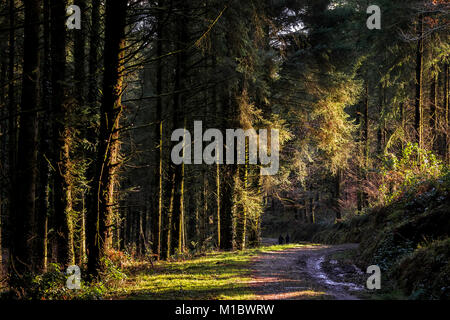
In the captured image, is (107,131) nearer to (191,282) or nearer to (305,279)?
(191,282)

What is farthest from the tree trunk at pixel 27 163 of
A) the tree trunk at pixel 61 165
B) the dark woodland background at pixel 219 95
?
the tree trunk at pixel 61 165

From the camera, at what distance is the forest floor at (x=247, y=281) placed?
6.36 meters

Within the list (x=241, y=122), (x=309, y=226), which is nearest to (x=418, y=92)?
(x=241, y=122)

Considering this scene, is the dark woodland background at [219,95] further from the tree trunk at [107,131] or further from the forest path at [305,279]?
the forest path at [305,279]

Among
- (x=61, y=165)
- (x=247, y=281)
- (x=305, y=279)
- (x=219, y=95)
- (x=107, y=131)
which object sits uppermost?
(x=219, y=95)

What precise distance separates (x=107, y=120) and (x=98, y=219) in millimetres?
1963

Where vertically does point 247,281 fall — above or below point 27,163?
below

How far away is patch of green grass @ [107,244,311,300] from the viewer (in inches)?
244

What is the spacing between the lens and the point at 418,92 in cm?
1591

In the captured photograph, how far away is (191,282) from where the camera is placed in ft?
24.3

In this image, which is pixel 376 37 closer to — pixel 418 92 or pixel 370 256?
pixel 418 92

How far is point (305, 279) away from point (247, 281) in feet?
5.33

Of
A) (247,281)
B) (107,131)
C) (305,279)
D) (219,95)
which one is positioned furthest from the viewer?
(219,95)

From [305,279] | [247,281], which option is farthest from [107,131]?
[305,279]
